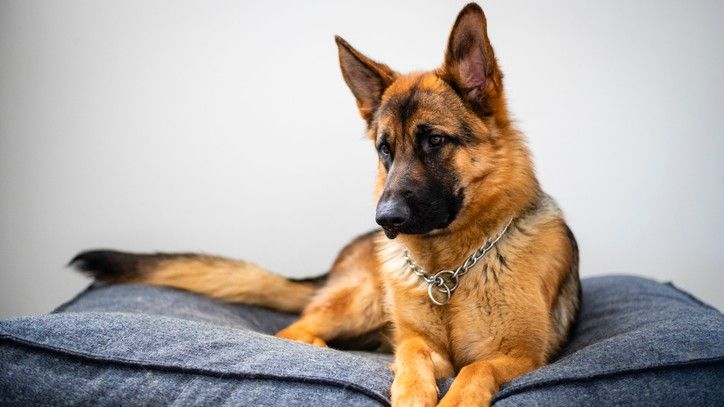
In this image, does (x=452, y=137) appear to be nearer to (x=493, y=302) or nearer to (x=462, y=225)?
(x=462, y=225)

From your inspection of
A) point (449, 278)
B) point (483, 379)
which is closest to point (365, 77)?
point (449, 278)

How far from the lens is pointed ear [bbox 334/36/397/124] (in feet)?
7.57

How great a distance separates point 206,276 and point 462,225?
1311 millimetres

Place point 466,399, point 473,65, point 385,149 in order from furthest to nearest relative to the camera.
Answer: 1. point 385,149
2. point 473,65
3. point 466,399

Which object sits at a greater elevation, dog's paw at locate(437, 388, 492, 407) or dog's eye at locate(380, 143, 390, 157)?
dog's eye at locate(380, 143, 390, 157)

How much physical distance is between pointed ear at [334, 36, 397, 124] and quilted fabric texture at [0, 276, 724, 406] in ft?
3.38

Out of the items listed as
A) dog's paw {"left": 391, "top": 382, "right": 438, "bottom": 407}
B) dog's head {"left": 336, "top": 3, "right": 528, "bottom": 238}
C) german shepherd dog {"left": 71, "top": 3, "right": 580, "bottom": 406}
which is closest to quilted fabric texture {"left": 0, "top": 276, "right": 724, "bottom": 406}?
dog's paw {"left": 391, "top": 382, "right": 438, "bottom": 407}

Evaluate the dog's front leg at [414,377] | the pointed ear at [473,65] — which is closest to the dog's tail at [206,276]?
the dog's front leg at [414,377]

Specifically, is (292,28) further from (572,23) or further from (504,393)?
(504,393)

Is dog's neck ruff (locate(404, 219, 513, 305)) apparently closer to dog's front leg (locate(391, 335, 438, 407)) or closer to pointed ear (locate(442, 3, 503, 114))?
dog's front leg (locate(391, 335, 438, 407))

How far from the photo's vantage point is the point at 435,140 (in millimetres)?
2074

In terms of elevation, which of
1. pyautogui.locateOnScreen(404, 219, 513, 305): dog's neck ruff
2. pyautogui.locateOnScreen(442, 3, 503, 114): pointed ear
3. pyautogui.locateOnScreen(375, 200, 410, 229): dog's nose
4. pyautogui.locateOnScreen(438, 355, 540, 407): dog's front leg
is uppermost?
pyautogui.locateOnScreen(442, 3, 503, 114): pointed ear

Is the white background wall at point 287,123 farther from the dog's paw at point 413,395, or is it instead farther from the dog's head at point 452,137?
the dog's paw at point 413,395

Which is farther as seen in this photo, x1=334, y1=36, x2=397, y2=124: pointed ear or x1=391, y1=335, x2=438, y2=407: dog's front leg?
x1=334, y1=36, x2=397, y2=124: pointed ear
